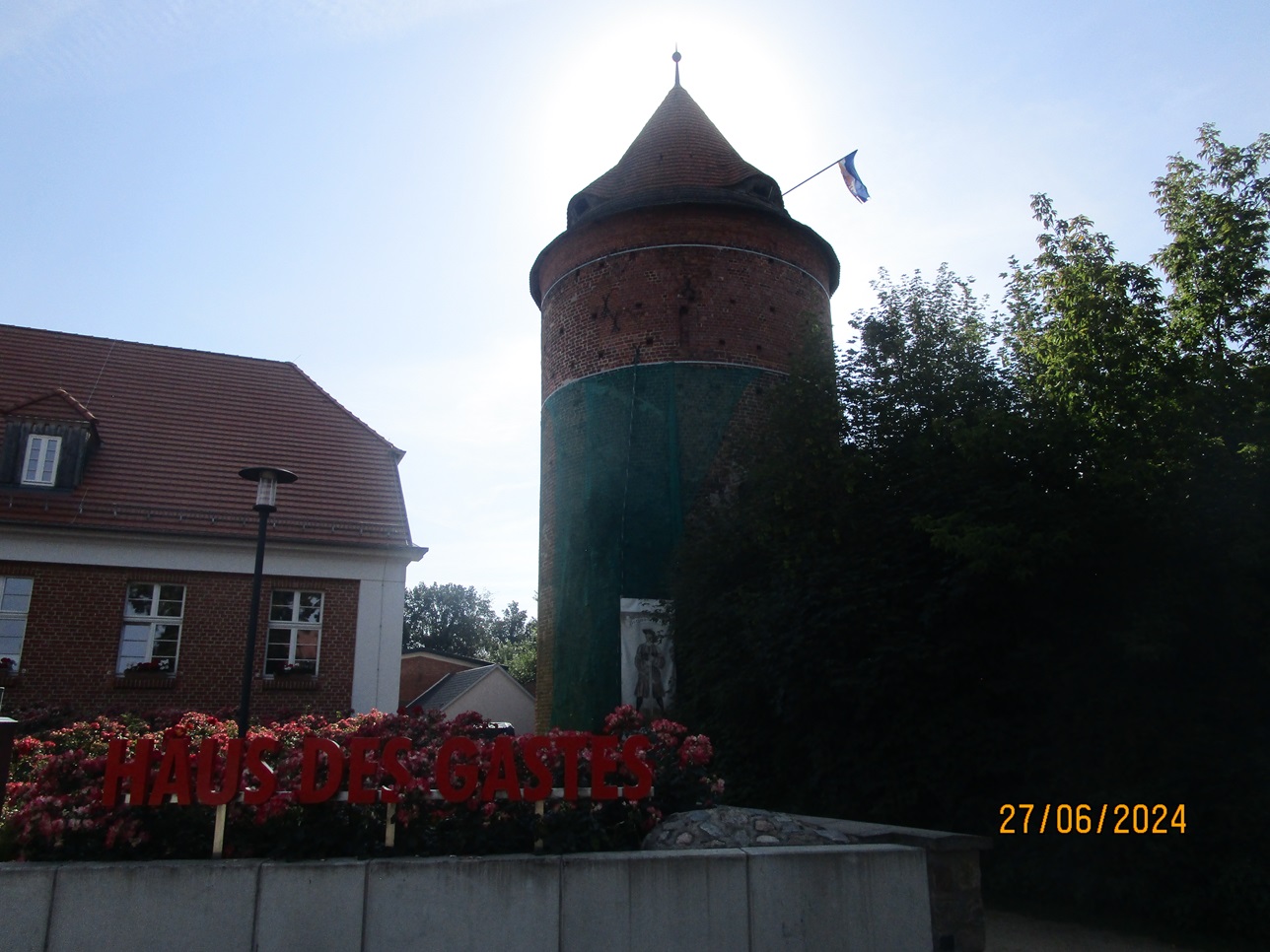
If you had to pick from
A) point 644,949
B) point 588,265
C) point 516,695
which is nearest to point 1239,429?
point 644,949

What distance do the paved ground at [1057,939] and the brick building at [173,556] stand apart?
1066 cm

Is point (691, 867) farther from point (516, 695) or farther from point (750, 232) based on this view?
point (516, 695)

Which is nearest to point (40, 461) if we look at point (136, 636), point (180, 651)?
point (136, 636)

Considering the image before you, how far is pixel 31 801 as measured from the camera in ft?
23.3

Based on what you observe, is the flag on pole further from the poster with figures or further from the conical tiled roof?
the poster with figures

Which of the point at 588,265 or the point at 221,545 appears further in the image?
the point at 588,265

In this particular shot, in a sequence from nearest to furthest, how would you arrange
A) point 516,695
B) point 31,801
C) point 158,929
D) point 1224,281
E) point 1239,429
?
point 158,929 → point 31,801 → point 1239,429 → point 1224,281 → point 516,695

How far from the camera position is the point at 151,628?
16031mm

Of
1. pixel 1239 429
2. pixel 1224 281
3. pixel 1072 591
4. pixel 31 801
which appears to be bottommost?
pixel 31 801

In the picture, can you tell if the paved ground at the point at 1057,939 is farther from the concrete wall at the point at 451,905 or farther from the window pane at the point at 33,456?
the window pane at the point at 33,456

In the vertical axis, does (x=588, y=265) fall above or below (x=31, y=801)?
above

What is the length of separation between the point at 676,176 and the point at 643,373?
17.6 feet

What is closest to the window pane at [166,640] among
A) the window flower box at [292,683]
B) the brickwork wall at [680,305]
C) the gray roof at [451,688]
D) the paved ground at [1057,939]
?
the window flower box at [292,683]

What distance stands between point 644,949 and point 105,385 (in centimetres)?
1745
